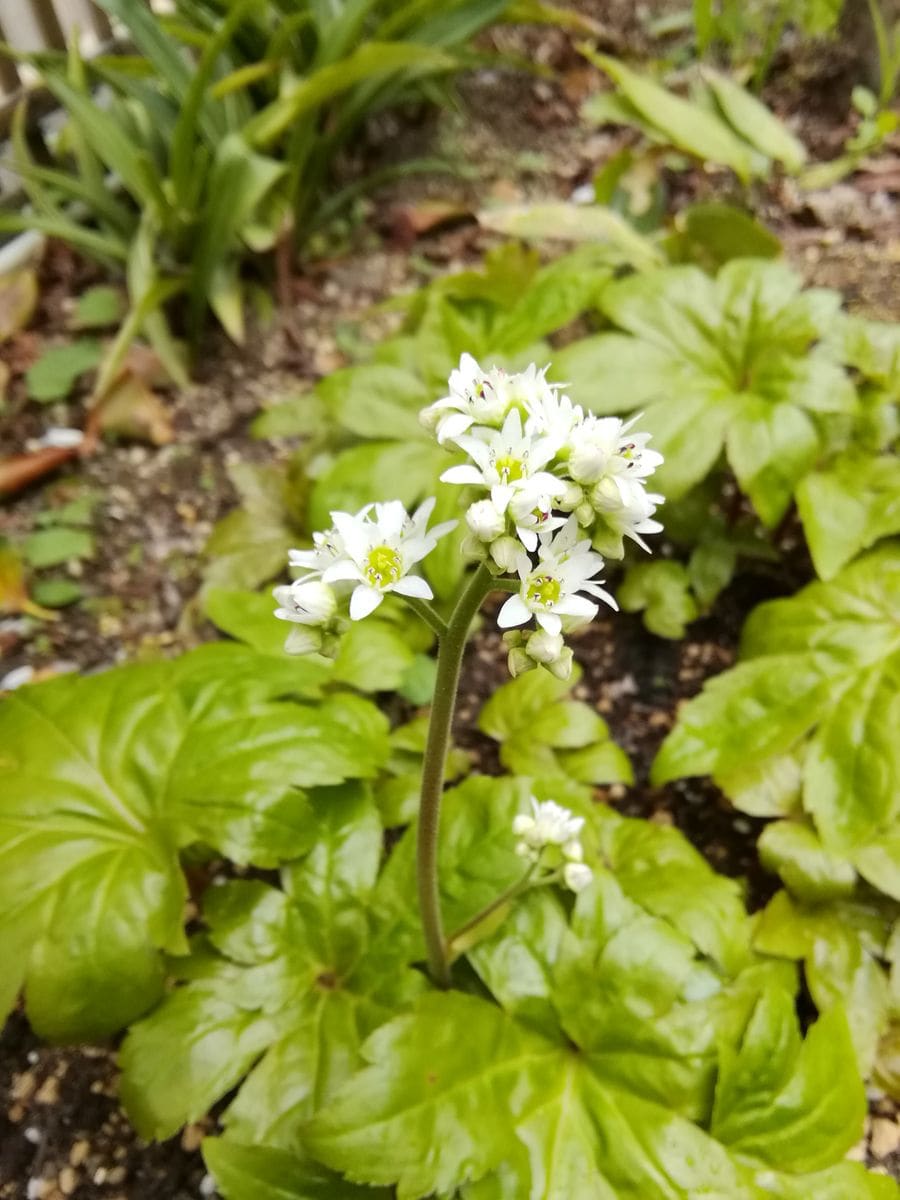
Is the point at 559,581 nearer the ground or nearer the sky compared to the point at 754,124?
nearer the sky

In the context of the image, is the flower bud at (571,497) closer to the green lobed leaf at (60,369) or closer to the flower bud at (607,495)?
the flower bud at (607,495)

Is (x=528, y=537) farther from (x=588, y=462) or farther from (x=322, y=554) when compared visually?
(x=322, y=554)

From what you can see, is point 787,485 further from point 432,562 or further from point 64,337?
point 64,337

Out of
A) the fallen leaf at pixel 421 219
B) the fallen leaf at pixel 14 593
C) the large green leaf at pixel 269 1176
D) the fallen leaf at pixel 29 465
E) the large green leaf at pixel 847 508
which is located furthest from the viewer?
the fallen leaf at pixel 421 219

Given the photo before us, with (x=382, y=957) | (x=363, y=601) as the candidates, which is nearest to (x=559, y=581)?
(x=363, y=601)

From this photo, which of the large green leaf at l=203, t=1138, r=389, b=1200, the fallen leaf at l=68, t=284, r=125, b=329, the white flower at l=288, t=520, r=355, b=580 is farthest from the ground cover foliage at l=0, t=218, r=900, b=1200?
the fallen leaf at l=68, t=284, r=125, b=329

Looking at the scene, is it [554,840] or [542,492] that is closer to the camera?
[542,492]

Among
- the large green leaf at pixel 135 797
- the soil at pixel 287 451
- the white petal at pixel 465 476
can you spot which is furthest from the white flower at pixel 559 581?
the soil at pixel 287 451
